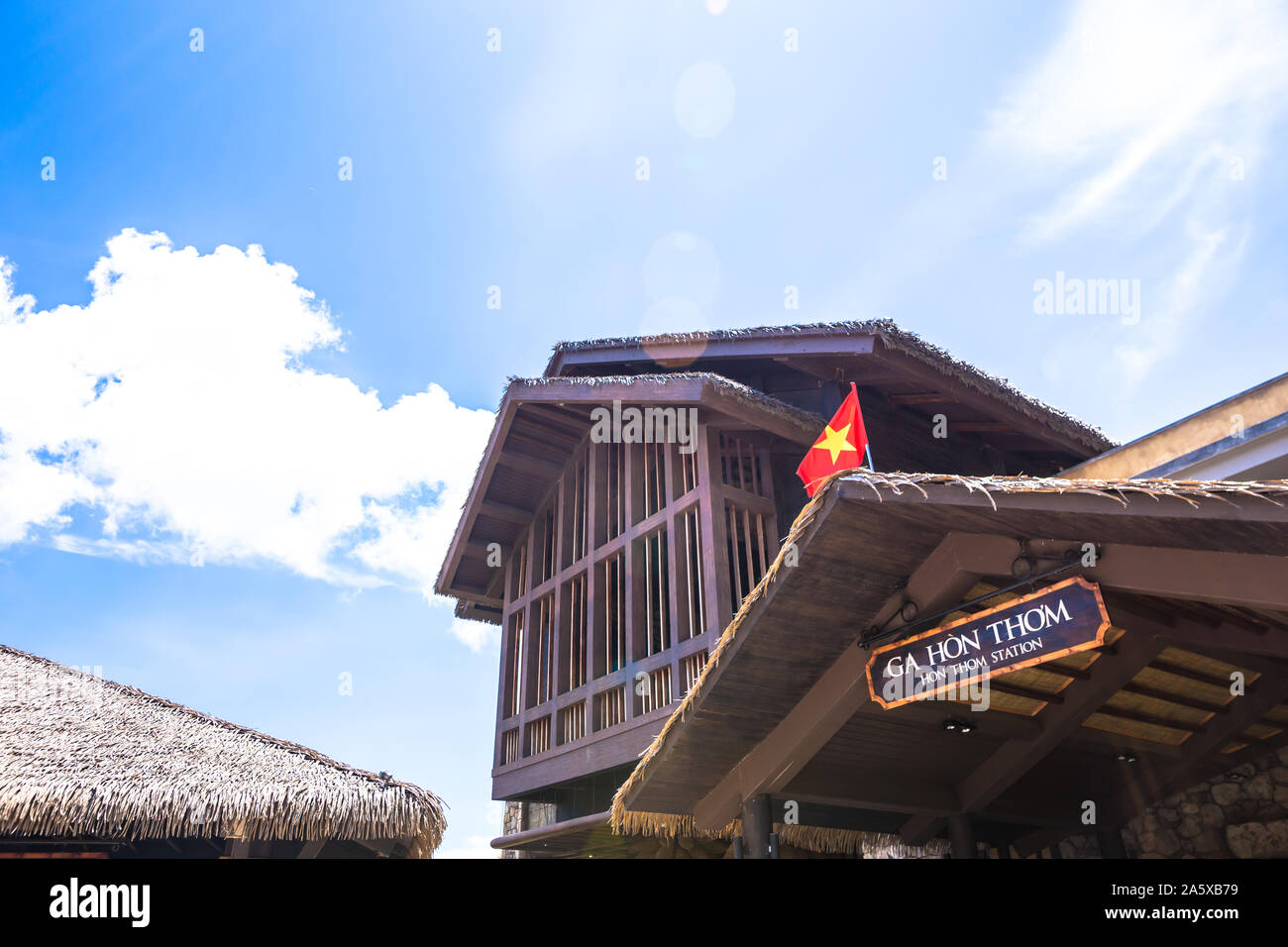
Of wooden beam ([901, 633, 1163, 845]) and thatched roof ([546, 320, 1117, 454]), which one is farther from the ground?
thatched roof ([546, 320, 1117, 454])

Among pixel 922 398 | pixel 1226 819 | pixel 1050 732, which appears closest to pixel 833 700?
pixel 1050 732

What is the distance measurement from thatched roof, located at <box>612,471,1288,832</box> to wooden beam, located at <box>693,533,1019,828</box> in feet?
0.22

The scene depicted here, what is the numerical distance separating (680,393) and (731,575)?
1.93 m

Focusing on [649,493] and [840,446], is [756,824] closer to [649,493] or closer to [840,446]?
[840,446]

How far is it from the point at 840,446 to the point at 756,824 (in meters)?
4.04

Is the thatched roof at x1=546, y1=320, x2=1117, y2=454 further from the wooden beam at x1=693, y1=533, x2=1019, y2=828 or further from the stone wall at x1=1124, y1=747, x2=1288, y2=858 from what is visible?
the wooden beam at x1=693, y1=533, x2=1019, y2=828

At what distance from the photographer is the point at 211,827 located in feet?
25.5

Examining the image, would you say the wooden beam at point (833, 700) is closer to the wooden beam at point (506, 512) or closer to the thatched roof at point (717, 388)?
the thatched roof at point (717, 388)

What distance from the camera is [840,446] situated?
8.45 m

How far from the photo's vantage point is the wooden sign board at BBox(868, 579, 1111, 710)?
394cm

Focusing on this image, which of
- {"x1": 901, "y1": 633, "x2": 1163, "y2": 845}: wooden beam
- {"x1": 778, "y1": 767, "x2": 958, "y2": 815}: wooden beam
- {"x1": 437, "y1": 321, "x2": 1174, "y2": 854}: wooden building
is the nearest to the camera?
{"x1": 901, "y1": 633, "x2": 1163, "y2": 845}: wooden beam

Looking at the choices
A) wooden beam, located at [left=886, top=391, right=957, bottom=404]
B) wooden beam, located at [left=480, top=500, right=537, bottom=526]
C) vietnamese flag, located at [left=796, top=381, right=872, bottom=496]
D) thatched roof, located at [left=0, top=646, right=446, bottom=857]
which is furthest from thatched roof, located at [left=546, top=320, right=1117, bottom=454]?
thatched roof, located at [left=0, top=646, right=446, bottom=857]

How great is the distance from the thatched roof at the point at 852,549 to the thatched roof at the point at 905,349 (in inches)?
206
